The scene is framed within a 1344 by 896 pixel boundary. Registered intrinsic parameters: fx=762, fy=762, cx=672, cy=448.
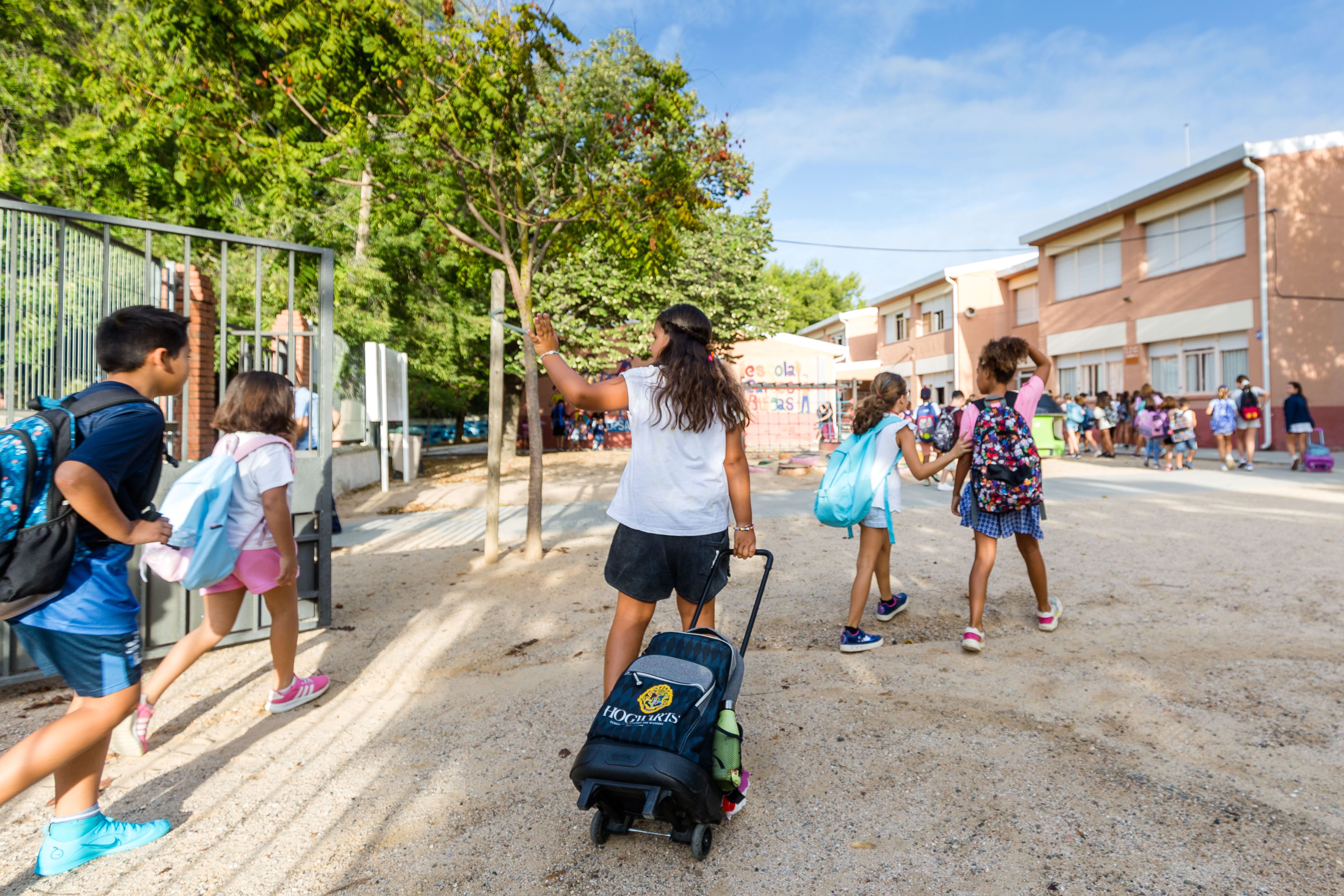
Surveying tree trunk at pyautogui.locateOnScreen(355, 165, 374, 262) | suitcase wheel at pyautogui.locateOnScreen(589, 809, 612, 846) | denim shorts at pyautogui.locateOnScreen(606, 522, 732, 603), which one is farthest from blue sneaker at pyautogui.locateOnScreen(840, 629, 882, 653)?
tree trunk at pyautogui.locateOnScreen(355, 165, 374, 262)

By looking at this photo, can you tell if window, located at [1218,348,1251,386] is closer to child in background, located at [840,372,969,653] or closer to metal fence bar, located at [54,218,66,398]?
child in background, located at [840,372,969,653]

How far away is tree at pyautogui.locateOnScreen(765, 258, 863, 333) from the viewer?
5653 centimetres

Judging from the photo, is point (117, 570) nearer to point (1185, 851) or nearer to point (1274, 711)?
point (1185, 851)

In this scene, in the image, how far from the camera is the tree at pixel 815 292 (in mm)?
56531

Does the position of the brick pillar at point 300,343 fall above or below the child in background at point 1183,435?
above

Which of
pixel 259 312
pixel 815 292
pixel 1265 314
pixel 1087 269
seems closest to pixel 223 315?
pixel 259 312

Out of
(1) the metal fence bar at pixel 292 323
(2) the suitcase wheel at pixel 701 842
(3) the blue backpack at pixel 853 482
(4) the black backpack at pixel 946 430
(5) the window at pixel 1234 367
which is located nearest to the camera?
(2) the suitcase wheel at pixel 701 842

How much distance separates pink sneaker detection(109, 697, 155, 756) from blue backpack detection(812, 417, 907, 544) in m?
3.32

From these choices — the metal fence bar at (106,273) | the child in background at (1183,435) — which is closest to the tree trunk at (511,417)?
the child in background at (1183,435)

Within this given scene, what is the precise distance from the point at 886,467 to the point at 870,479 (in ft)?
0.45

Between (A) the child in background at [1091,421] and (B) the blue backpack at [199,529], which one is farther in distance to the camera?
(A) the child in background at [1091,421]

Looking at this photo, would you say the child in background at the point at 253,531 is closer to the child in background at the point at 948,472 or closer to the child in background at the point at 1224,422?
the child in background at the point at 948,472

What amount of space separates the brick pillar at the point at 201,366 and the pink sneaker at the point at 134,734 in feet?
15.3

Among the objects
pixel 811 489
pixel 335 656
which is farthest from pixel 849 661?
pixel 811 489
